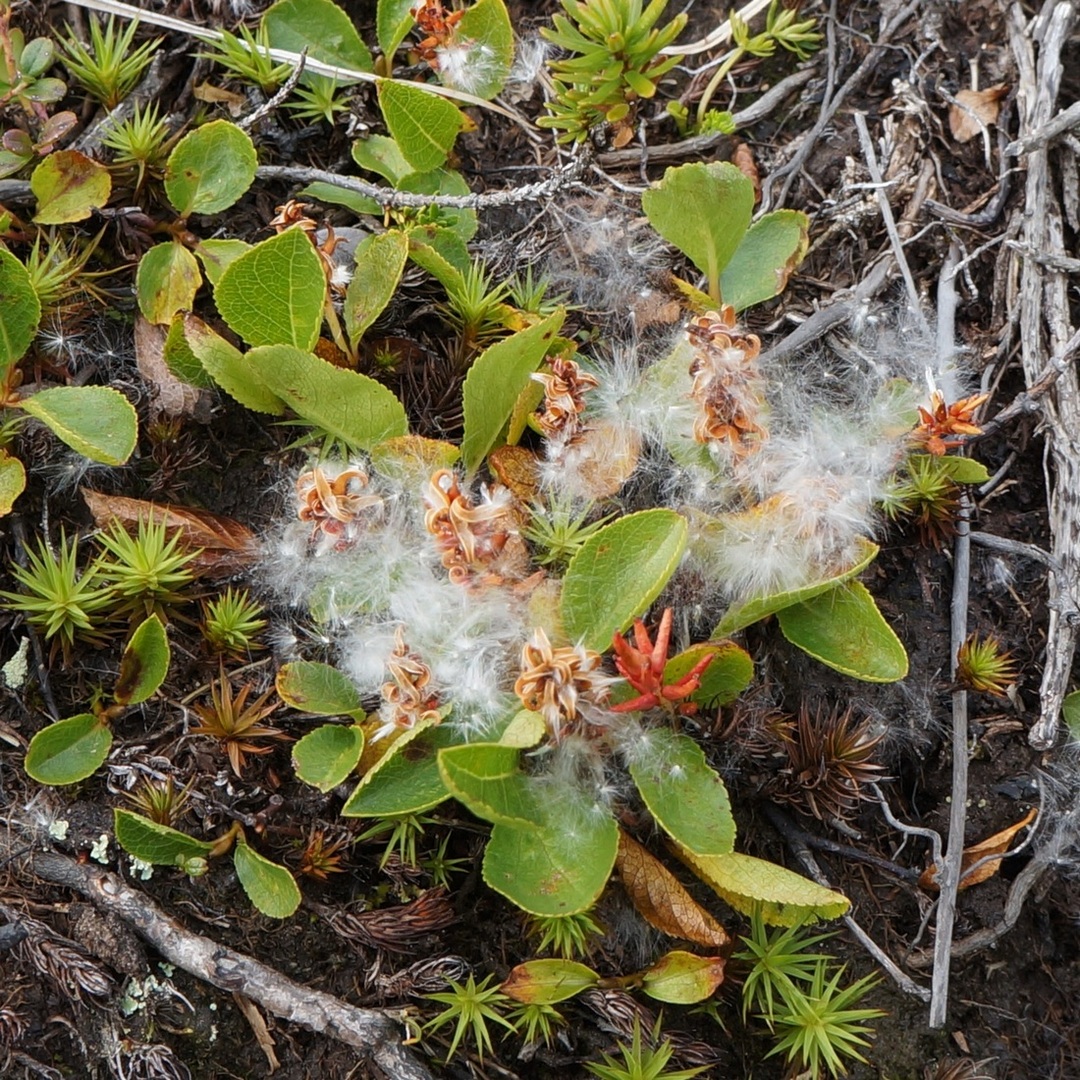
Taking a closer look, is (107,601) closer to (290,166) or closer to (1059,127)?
(290,166)

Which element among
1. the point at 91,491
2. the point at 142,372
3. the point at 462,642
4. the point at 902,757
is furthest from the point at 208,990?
the point at 902,757

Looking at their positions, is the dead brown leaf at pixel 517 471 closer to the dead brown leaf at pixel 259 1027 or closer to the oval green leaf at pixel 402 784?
the oval green leaf at pixel 402 784

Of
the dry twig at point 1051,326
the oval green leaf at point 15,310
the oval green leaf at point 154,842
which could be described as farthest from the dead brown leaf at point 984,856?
the oval green leaf at point 15,310

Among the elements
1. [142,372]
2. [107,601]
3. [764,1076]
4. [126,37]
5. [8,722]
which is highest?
[126,37]

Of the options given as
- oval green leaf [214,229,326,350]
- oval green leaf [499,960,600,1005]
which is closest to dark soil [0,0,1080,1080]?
oval green leaf [499,960,600,1005]

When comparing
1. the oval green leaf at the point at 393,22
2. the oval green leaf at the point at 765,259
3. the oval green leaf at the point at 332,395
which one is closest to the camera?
the oval green leaf at the point at 332,395

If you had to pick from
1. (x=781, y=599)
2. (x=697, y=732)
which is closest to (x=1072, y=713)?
(x=781, y=599)

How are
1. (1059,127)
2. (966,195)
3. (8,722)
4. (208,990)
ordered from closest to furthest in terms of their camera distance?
(208,990) < (8,722) < (1059,127) < (966,195)
